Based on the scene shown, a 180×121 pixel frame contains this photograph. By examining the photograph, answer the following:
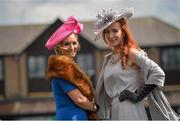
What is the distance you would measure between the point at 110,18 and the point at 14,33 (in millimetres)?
42129

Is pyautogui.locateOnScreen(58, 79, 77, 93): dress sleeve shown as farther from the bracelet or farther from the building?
the building

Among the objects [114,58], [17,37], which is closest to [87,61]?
[17,37]

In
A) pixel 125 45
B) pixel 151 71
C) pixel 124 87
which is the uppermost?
pixel 125 45

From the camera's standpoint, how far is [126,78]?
14.1ft

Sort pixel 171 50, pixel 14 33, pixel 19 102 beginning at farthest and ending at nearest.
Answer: pixel 14 33, pixel 171 50, pixel 19 102

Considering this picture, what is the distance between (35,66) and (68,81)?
1512 inches

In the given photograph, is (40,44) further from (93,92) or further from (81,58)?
(93,92)

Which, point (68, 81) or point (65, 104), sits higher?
point (68, 81)

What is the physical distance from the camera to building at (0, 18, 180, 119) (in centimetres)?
4056

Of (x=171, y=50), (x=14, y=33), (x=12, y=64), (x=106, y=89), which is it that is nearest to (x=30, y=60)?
(x=12, y=64)

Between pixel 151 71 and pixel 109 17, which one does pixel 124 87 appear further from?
pixel 109 17

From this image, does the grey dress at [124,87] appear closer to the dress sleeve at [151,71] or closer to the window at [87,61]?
the dress sleeve at [151,71]

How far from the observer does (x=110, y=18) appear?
441 centimetres

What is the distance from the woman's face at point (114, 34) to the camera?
4.36m
